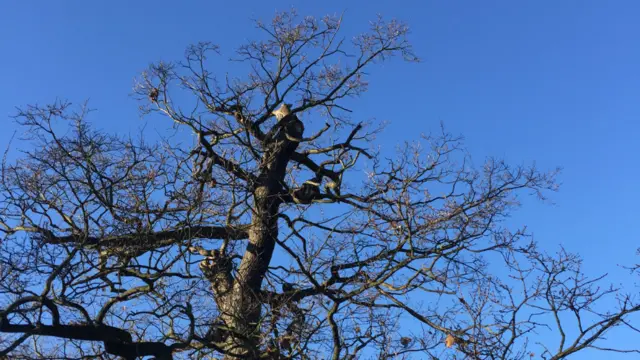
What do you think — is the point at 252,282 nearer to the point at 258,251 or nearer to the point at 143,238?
the point at 258,251

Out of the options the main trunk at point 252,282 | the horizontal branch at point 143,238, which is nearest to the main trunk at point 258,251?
the main trunk at point 252,282

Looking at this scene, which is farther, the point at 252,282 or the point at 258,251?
the point at 258,251

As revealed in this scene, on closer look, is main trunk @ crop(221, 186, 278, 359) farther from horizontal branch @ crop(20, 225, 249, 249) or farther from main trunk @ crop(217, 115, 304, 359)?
Answer: horizontal branch @ crop(20, 225, 249, 249)

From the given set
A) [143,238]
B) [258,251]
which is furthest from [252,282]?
[143,238]

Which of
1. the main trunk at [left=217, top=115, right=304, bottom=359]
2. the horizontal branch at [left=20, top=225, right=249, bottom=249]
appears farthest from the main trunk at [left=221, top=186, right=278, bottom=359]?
the horizontal branch at [left=20, top=225, right=249, bottom=249]

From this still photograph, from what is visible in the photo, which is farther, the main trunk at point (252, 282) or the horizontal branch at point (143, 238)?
the horizontal branch at point (143, 238)

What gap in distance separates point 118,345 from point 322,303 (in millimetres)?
2196

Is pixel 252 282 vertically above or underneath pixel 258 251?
underneath

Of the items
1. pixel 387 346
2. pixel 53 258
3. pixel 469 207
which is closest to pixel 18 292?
pixel 53 258

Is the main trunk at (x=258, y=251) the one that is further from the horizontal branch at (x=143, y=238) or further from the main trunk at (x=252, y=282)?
the horizontal branch at (x=143, y=238)

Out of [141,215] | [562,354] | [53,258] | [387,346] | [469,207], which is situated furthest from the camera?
[469,207]

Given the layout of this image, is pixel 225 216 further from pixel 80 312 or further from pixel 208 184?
pixel 80 312

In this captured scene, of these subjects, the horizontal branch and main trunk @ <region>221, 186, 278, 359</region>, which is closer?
main trunk @ <region>221, 186, 278, 359</region>

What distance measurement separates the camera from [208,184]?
28.7 feet
